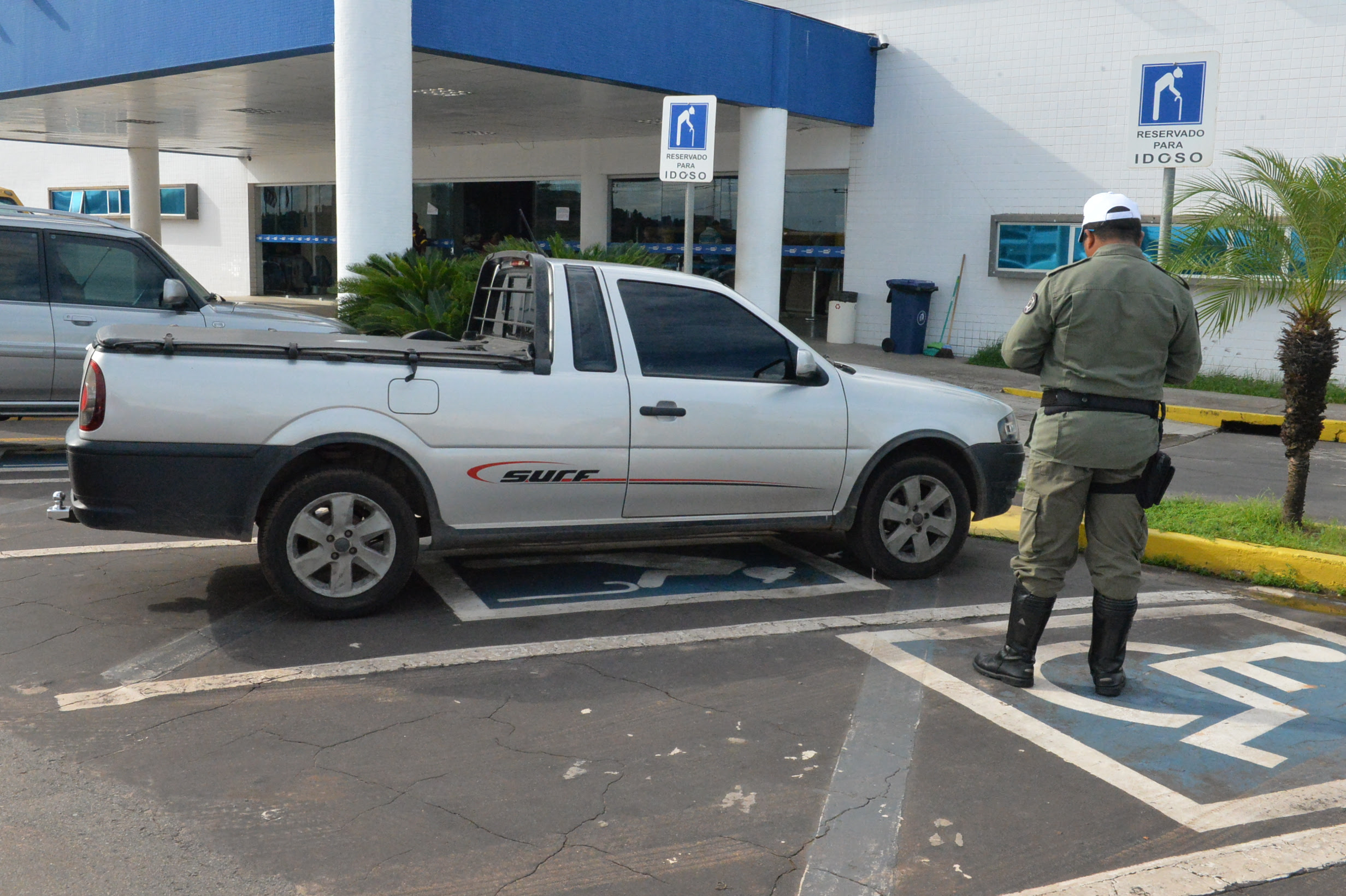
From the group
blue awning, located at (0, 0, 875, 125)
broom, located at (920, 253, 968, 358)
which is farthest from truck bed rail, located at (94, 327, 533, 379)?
broom, located at (920, 253, 968, 358)

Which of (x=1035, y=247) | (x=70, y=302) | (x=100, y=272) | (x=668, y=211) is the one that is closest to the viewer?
(x=70, y=302)

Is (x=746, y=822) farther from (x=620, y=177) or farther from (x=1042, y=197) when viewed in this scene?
(x=620, y=177)

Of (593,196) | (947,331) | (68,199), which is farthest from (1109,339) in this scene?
(68,199)

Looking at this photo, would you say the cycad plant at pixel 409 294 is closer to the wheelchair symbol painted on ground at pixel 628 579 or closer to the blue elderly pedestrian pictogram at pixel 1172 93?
the wheelchair symbol painted on ground at pixel 628 579

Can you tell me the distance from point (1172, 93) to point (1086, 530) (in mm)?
4369

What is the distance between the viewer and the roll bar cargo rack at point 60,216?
953 cm

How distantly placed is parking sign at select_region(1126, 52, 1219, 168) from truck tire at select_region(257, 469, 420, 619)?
547 centimetres

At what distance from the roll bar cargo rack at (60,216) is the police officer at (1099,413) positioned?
7.58 metres

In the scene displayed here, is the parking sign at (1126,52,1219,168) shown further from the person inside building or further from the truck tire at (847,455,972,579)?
the person inside building

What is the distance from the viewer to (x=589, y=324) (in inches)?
244

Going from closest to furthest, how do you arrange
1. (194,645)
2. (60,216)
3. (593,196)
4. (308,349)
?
(194,645), (308,349), (60,216), (593,196)

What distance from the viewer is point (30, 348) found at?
9.34m

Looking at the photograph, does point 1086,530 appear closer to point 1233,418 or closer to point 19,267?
point 19,267

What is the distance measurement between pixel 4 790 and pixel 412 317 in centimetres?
743
